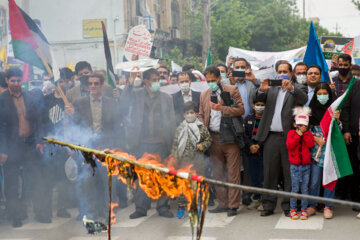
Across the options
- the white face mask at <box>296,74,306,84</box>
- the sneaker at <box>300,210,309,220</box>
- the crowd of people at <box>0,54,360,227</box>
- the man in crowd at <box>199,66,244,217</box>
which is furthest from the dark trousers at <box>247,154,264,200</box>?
the white face mask at <box>296,74,306,84</box>

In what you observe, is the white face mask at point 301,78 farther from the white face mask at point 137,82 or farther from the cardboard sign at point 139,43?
the cardboard sign at point 139,43

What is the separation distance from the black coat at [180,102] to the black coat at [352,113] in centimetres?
203

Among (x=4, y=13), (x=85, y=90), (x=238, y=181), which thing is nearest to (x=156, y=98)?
(x=85, y=90)

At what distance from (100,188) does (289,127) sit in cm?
258

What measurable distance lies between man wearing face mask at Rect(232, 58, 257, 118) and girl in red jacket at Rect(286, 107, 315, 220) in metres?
1.11

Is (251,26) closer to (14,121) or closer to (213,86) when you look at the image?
(213,86)

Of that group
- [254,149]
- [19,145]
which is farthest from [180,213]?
[19,145]

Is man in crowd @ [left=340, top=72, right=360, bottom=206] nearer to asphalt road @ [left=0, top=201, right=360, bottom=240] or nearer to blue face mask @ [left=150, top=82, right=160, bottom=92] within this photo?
asphalt road @ [left=0, top=201, right=360, bottom=240]

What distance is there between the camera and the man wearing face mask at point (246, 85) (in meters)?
7.57

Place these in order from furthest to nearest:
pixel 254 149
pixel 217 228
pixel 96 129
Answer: pixel 254 149 < pixel 96 129 < pixel 217 228

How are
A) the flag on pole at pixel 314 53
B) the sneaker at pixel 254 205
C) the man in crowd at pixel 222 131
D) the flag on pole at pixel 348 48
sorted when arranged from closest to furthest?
the man in crowd at pixel 222 131 < the sneaker at pixel 254 205 < the flag on pole at pixel 314 53 < the flag on pole at pixel 348 48

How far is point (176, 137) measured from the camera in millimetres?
6891

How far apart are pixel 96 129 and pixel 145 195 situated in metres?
1.10

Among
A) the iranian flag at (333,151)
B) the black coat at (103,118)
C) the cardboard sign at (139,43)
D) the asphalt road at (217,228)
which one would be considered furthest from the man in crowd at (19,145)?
the iranian flag at (333,151)
